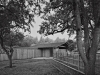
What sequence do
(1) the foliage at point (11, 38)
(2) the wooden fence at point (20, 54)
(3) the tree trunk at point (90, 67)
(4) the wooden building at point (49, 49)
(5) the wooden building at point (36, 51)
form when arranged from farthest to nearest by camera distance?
(4) the wooden building at point (49, 49)
(5) the wooden building at point (36, 51)
(2) the wooden fence at point (20, 54)
(1) the foliage at point (11, 38)
(3) the tree trunk at point (90, 67)

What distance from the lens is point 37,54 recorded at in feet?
84.6

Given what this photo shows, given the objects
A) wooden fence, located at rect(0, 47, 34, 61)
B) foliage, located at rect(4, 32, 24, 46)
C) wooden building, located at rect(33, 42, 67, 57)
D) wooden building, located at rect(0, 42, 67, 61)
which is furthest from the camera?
wooden building, located at rect(33, 42, 67, 57)

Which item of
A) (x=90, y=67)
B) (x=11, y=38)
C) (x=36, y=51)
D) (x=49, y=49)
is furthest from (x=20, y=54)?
(x=90, y=67)

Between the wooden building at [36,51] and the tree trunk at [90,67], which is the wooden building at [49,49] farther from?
the tree trunk at [90,67]

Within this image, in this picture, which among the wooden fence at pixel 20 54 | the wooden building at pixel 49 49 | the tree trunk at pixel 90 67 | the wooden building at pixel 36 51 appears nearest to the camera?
the tree trunk at pixel 90 67

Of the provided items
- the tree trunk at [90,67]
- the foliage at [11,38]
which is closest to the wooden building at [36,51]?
the foliage at [11,38]

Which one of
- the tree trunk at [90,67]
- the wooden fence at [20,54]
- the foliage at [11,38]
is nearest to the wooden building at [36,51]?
the wooden fence at [20,54]

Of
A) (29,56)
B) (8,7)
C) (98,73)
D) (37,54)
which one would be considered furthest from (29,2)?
(37,54)

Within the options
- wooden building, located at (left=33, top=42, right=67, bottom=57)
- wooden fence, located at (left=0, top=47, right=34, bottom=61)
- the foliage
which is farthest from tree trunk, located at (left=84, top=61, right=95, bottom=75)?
wooden building, located at (left=33, top=42, right=67, bottom=57)

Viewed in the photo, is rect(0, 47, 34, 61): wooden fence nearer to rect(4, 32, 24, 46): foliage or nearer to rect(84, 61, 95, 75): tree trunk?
rect(4, 32, 24, 46): foliage

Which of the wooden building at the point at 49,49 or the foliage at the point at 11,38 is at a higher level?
the foliage at the point at 11,38

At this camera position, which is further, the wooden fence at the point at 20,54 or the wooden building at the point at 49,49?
the wooden building at the point at 49,49

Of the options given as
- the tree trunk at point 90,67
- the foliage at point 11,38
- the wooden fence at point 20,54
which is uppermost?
the foliage at point 11,38

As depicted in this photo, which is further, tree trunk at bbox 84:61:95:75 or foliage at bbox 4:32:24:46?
foliage at bbox 4:32:24:46
